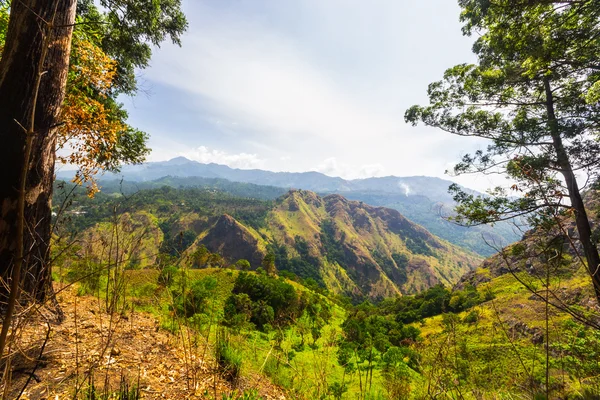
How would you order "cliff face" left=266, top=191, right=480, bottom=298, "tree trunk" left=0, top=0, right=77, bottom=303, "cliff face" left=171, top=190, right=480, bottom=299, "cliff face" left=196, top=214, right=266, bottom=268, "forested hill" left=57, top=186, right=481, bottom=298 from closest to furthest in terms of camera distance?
1. "tree trunk" left=0, top=0, right=77, bottom=303
2. "cliff face" left=196, top=214, right=266, bottom=268
3. "forested hill" left=57, top=186, right=481, bottom=298
4. "cliff face" left=171, top=190, right=480, bottom=299
5. "cliff face" left=266, top=191, right=480, bottom=298

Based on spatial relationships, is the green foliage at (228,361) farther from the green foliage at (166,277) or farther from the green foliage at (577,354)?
the green foliage at (577,354)

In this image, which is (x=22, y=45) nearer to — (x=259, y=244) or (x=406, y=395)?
(x=406, y=395)

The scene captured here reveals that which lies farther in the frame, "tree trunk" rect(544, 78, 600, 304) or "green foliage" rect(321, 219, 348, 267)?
"green foliage" rect(321, 219, 348, 267)

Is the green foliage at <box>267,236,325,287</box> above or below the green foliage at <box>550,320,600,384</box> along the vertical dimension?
below

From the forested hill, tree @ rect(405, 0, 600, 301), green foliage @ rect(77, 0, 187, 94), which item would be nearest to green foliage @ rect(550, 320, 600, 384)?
tree @ rect(405, 0, 600, 301)

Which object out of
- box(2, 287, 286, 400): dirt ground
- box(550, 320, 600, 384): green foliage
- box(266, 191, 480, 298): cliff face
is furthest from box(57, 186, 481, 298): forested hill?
box(550, 320, 600, 384): green foliage

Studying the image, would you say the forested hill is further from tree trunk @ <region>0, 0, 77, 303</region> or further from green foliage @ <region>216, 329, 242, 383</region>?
green foliage @ <region>216, 329, 242, 383</region>

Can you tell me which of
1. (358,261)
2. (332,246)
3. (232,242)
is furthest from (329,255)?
(232,242)

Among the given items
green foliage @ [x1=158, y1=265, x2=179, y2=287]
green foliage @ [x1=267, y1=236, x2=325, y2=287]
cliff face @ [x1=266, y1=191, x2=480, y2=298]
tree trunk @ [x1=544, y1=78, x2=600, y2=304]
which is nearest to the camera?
green foliage @ [x1=158, y1=265, x2=179, y2=287]

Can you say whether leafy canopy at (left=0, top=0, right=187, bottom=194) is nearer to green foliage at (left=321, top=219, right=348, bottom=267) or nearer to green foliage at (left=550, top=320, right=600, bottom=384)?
green foliage at (left=550, top=320, right=600, bottom=384)

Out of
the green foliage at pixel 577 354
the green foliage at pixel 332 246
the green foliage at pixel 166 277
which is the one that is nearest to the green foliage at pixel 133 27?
the green foliage at pixel 166 277

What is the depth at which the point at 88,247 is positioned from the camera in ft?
13.8

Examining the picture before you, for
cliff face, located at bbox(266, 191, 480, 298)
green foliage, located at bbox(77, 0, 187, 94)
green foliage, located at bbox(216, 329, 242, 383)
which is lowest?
cliff face, located at bbox(266, 191, 480, 298)

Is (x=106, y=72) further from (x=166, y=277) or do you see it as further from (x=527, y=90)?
(x=527, y=90)
